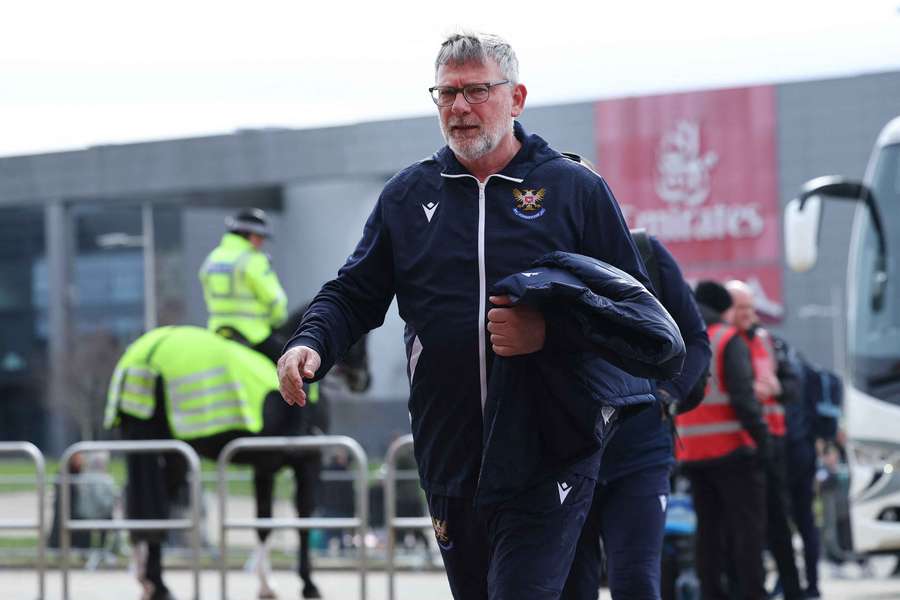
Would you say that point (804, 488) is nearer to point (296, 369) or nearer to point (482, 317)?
point (482, 317)

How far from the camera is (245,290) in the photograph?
39.6 feet

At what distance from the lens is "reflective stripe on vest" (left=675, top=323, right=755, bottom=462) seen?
10336 mm

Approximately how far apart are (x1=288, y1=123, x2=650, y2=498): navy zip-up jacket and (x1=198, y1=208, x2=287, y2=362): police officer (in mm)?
6834

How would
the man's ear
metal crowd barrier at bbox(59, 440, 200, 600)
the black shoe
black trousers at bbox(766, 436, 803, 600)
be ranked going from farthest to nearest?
the black shoe → black trousers at bbox(766, 436, 803, 600) → metal crowd barrier at bbox(59, 440, 200, 600) → the man's ear

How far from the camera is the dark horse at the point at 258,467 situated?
12.0 m

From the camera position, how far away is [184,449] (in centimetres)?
1121

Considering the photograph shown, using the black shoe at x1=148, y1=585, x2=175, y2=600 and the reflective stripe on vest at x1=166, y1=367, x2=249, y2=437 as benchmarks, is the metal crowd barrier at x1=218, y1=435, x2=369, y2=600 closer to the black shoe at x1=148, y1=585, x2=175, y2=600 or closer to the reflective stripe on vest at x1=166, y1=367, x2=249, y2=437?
the reflective stripe on vest at x1=166, y1=367, x2=249, y2=437

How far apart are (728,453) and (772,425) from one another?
1517 millimetres

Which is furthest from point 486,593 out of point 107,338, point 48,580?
point 107,338

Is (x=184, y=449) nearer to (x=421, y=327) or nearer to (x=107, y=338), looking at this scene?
(x=421, y=327)

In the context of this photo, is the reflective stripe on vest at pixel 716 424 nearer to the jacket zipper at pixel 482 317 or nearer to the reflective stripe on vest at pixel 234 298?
the reflective stripe on vest at pixel 234 298

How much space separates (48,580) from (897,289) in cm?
757

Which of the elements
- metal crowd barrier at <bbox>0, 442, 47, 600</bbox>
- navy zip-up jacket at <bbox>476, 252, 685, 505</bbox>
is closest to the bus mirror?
metal crowd barrier at <bbox>0, 442, 47, 600</bbox>

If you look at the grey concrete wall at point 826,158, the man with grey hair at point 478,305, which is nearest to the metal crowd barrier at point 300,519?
the man with grey hair at point 478,305
